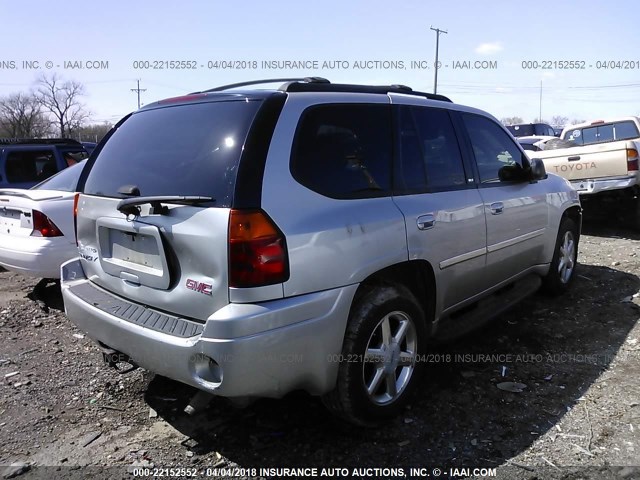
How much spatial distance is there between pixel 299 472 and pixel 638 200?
7.71 m

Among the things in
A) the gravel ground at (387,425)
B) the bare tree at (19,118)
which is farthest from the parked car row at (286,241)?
the bare tree at (19,118)

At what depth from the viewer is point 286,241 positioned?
236cm

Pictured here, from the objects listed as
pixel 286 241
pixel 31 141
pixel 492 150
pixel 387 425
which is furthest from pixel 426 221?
pixel 31 141

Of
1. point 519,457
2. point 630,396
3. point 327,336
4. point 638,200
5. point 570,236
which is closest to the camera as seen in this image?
point 327,336

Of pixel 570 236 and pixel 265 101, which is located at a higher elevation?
pixel 265 101

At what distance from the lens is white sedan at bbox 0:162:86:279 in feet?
15.8

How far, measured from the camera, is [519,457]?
2695 millimetres

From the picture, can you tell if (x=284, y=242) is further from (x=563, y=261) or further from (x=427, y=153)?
(x=563, y=261)

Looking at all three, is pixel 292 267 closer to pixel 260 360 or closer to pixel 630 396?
pixel 260 360

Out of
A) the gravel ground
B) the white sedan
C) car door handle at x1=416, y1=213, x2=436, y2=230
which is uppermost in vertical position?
car door handle at x1=416, y1=213, x2=436, y2=230

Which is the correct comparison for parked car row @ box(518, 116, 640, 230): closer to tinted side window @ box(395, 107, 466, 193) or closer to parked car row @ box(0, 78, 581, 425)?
Result: parked car row @ box(0, 78, 581, 425)

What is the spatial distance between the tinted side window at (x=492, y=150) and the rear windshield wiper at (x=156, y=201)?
2328 mm

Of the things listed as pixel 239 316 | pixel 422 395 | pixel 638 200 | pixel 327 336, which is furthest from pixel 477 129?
pixel 638 200

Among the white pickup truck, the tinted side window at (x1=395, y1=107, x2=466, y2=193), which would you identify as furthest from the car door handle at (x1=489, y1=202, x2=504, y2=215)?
the white pickup truck
